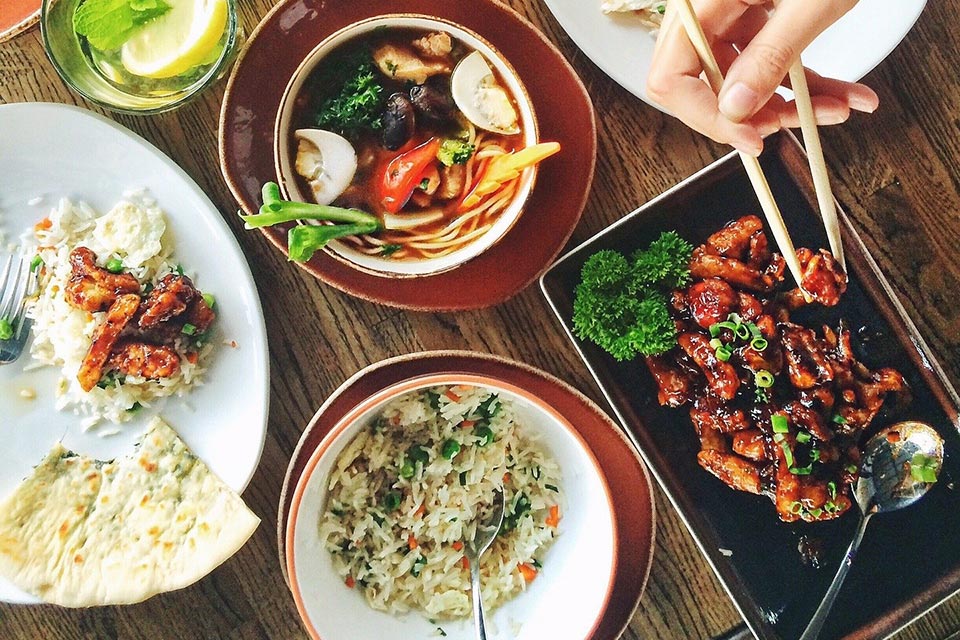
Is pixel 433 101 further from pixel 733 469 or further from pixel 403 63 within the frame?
pixel 733 469

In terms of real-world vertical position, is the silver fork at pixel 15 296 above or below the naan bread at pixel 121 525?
above

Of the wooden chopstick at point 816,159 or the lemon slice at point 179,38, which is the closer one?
the wooden chopstick at point 816,159

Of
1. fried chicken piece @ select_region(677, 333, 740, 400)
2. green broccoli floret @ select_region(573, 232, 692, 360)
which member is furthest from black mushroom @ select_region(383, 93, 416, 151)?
fried chicken piece @ select_region(677, 333, 740, 400)

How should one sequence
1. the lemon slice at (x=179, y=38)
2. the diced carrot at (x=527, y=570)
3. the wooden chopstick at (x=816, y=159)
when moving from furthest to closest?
the diced carrot at (x=527, y=570) → the lemon slice at (x=179, y=38) → the wooden chopstick at (x=816, y=159)

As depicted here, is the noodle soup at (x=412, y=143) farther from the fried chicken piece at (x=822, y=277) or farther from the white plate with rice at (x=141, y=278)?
the fried chicken piece at (x=822, y=277)

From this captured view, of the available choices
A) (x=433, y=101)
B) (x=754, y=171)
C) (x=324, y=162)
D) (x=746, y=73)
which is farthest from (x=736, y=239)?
(x=324, y=162)

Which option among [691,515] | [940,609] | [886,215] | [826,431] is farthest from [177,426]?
[940,609]

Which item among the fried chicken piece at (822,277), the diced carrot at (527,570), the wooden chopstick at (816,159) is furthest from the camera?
the diced carrot at (527,570)

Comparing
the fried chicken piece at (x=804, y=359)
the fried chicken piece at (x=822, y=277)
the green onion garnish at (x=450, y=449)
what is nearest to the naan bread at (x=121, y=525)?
the green onion garnish at (x=450, y=449)
